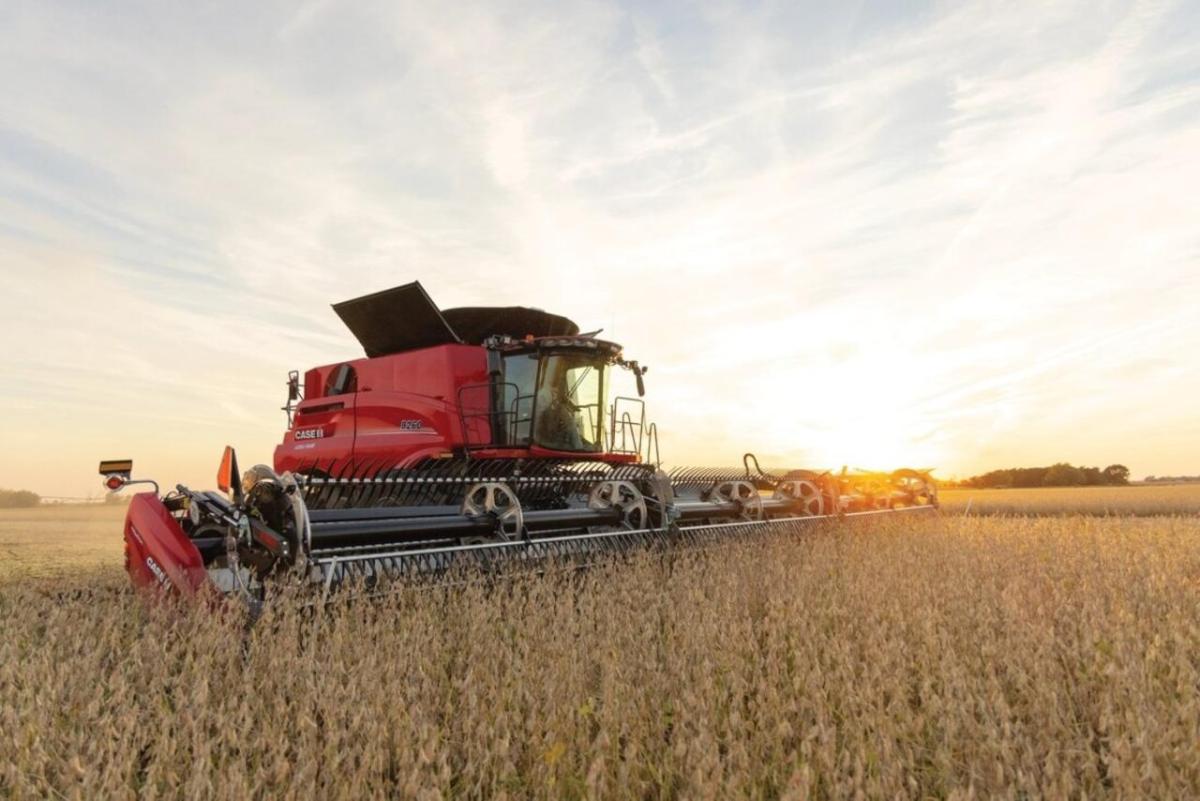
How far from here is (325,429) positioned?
972 cm

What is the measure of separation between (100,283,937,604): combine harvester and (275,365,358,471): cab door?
24mm

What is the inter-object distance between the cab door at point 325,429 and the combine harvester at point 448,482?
0.02m

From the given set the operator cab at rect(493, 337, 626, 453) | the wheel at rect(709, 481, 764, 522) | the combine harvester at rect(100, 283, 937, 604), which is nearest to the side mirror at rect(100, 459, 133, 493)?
the combine harvester at rect(100, 283, 937, 604)

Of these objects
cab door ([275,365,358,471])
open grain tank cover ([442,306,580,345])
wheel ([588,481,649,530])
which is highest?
open grain tank cover ([442,306,580,345])

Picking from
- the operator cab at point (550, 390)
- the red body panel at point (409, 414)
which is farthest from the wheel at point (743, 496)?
the operator cab at point (550, 390)

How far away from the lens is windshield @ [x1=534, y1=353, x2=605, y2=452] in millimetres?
8500

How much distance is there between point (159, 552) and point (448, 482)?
7.88 feet

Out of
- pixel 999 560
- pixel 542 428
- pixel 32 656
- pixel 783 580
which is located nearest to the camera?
pixel 32 656

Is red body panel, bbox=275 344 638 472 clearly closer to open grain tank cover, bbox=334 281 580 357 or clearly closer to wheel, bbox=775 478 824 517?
open grain tank cover, bbox=334 281 580 357

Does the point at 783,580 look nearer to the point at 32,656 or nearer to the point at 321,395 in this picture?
the point at 32,656

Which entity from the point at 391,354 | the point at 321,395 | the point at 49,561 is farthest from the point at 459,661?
the point at 49,561

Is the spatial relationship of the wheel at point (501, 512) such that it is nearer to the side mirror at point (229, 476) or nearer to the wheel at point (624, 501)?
the wheel at point (624, 501)

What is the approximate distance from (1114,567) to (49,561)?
39.5 feet

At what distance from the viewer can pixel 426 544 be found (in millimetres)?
5867
